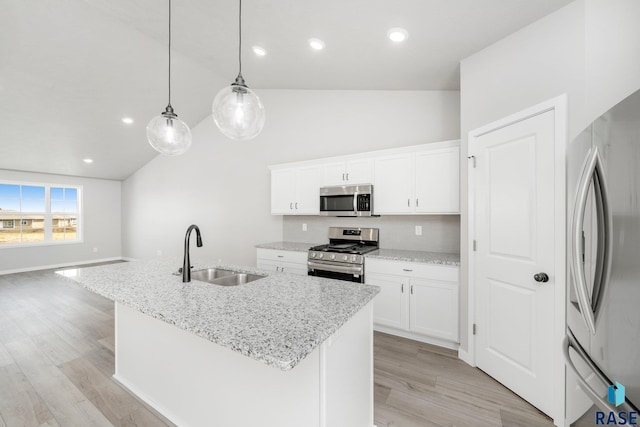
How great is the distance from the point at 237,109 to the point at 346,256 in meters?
2.02

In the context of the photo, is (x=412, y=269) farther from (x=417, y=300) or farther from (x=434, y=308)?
(x=434, y=308)

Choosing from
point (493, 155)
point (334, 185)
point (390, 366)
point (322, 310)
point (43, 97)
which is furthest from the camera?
point (43, 97)

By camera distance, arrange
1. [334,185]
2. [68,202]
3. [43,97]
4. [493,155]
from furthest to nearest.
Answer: [68,202], [43,97], [334,185], [493,155]

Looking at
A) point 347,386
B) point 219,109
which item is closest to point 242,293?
point 347,386

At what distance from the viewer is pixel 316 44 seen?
264cm

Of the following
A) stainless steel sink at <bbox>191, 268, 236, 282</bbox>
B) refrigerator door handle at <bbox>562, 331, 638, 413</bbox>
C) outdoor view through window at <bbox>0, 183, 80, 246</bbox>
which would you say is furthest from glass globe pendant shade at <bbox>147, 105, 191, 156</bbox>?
outdoor view through window at <bbox>0, 183, 80, 246</bbox>

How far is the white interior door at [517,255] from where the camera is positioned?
181cm

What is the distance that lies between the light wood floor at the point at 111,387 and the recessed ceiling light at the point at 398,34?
2.87m

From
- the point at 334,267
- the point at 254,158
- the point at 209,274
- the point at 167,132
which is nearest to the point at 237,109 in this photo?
the point at 167,132

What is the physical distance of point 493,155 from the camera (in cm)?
220

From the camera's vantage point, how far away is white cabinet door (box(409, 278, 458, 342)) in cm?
263

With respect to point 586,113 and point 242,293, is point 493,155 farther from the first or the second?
point 242,293

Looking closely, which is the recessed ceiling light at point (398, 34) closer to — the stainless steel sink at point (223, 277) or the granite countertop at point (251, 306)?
the granite countertop at point (251, 306)

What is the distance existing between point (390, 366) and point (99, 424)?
2.18 m
